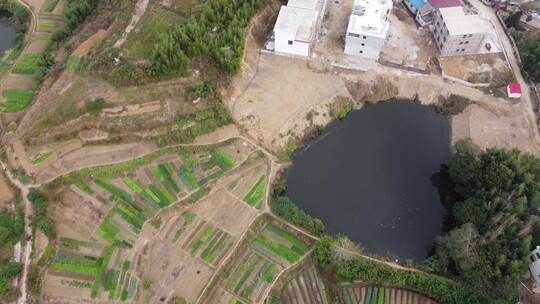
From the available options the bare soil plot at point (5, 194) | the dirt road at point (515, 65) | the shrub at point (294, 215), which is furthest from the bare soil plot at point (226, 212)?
the dirt road at point (515, 65)

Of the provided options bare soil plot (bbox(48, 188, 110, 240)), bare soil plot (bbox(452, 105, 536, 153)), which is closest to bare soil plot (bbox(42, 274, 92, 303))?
bare soil plot (bbox(48, 188, 110, 240))

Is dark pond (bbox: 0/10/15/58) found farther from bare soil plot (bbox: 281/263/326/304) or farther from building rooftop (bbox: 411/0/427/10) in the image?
building rooftop (bbox: 411/0/427/10)

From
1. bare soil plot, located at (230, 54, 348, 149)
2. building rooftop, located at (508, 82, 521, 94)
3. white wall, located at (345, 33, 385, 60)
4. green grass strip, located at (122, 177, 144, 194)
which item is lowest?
building rooftop, located at (508, 82, 521, 94)

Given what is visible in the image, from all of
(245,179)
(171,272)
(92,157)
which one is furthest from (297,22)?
(171,272)

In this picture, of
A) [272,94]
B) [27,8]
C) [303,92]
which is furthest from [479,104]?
[27,8]

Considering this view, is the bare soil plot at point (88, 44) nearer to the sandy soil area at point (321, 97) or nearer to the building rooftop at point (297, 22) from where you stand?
the sandy soil area at point (321, 97)

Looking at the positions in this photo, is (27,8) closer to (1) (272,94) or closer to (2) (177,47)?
(2) (177,47)

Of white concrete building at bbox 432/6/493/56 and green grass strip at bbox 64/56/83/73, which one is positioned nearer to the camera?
green grass strip at bbox 64/56/83/73

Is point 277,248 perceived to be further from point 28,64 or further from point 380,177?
point 28,64
